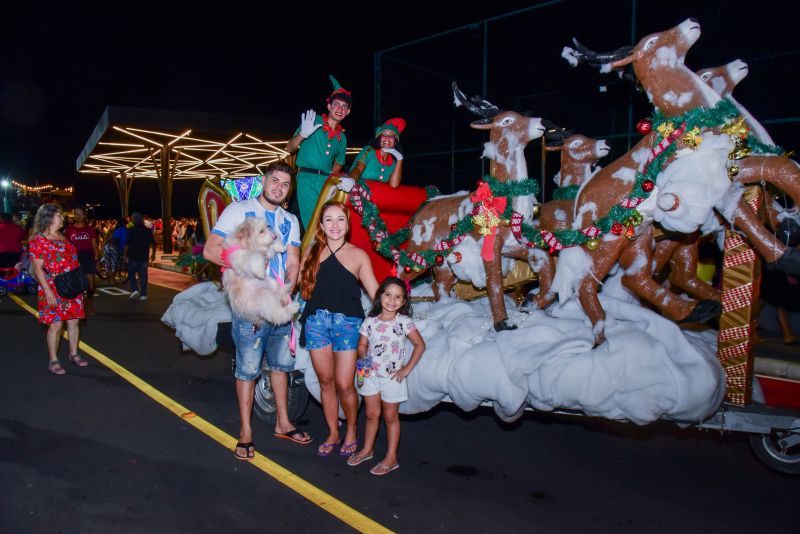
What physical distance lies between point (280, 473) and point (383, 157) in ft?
10.4

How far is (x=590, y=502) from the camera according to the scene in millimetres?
3574

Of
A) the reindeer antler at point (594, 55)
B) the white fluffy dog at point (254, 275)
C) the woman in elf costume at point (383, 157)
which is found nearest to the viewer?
the white fluffy dog at point (254, 275)

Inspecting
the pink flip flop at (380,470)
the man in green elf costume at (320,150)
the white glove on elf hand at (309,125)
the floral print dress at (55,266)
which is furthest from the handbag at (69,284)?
the pink flip flop at (380,470)

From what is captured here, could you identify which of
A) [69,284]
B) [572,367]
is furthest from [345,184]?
[69,284]

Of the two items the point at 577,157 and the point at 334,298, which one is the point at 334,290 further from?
the point at 577,157

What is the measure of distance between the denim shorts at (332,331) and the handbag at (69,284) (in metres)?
3.66

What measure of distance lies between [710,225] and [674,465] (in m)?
1.77

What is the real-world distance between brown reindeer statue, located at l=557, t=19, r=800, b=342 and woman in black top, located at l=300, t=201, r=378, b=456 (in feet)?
5.22

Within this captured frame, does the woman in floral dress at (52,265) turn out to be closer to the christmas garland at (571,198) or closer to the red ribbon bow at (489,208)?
the christmas garland at (571,198)

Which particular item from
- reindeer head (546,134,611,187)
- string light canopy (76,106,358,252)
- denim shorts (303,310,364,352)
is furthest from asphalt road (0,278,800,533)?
string light canopy (76,106,358,252)

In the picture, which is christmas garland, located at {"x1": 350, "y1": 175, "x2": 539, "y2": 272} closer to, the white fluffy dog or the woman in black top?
the woman in black top

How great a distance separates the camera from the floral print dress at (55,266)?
6.10 meters

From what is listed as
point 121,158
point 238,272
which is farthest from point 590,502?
point 121,158

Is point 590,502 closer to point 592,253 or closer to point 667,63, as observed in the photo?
point 592,253
